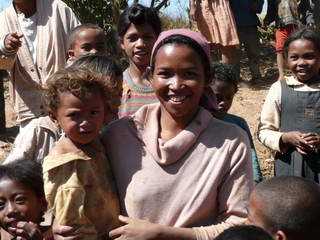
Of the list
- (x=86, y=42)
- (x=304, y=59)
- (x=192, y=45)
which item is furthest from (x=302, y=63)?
(x=192, y=45)

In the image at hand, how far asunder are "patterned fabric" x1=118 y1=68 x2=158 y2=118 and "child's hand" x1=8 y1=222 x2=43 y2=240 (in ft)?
3.11

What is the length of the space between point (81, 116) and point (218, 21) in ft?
16.9

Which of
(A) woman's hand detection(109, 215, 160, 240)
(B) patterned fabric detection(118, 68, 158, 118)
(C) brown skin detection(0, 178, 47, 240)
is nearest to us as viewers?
(A) woman's hand detection(109, 215, 160, 240)

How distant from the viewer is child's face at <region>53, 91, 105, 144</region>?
232cm

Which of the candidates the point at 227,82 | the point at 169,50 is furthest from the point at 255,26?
the point at 169,50

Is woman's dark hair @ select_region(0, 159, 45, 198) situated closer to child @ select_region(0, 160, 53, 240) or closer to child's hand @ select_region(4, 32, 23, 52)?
child @ select_region(0, 160, 53, 240)

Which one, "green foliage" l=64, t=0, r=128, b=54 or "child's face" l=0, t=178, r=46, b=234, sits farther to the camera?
"green foliage" l=64, t=0, r=128, b=54

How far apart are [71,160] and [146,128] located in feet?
1.02

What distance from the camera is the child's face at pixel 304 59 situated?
374cm

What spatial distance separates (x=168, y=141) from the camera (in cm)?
223

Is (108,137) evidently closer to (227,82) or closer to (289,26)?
(227,82)

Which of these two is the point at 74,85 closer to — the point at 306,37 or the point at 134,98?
the point at 134,98

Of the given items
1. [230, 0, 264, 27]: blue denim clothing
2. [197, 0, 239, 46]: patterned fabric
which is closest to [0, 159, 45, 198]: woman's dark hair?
[197, 0, 239, 46]: patterned fabric

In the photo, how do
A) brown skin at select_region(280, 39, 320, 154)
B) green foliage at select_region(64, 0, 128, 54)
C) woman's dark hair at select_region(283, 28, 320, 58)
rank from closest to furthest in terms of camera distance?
brown skin at select_region(280, 39, 320, 154), woman's dark hair at select_region(283, 28, 320, 58), green foliage at select_region(64, 0, 128, 54)
